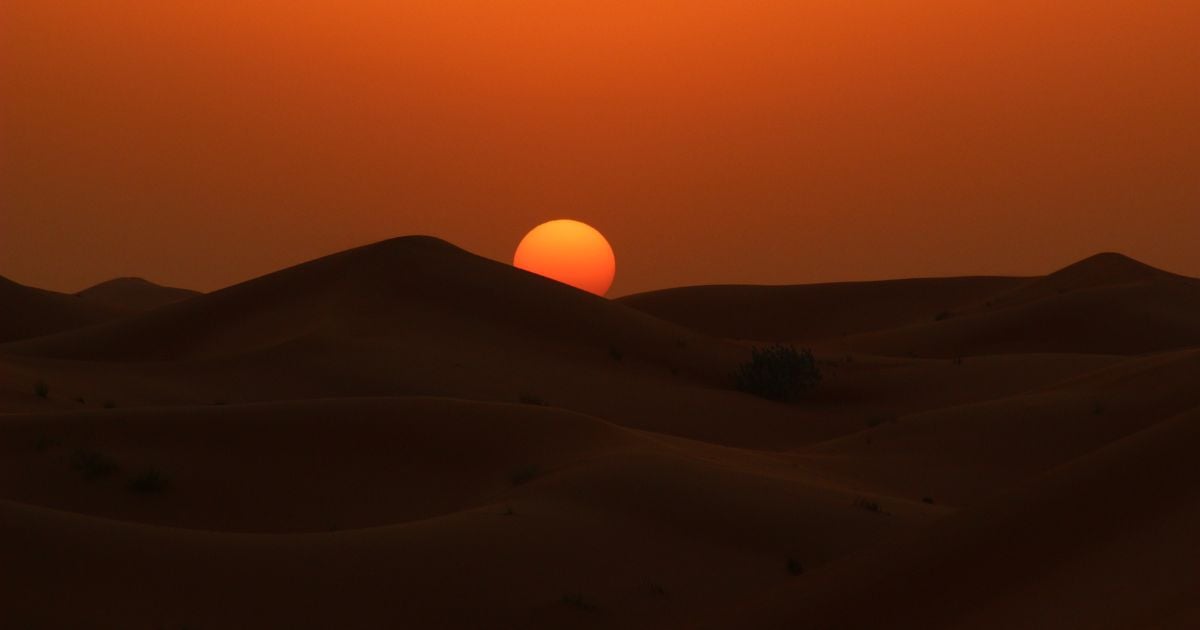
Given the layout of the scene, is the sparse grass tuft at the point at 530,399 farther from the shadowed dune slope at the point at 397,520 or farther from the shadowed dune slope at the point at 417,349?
the shadowed dune slope at the point at 397,520

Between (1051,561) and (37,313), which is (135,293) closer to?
(37,313)

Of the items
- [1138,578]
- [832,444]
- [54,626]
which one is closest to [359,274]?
[832,444]

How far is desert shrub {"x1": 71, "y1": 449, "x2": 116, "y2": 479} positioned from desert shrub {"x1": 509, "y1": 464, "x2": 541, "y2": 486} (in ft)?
16.4

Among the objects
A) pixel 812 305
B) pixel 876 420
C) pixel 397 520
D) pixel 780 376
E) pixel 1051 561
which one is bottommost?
pixel 397 520

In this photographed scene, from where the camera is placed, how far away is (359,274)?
46.6 m

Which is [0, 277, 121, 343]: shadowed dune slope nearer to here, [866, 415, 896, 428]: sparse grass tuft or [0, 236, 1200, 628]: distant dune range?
[0, 236, 1200, 628]: distant dune range

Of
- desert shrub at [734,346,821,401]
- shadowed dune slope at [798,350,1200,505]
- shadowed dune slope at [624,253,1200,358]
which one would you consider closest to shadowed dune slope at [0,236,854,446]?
desert shrub at [734,346,821,401]

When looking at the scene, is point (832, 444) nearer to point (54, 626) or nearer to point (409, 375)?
point (409, 375)

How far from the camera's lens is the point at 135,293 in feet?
330

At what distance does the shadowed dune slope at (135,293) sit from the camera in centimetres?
9500

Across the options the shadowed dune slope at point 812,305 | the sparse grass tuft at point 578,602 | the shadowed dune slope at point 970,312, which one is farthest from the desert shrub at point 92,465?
the shadowed dune slope at point 812,305

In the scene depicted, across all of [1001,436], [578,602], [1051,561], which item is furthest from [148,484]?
[1001,436]

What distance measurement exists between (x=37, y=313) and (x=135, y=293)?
37485mm

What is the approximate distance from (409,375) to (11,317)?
3210 centimetres
